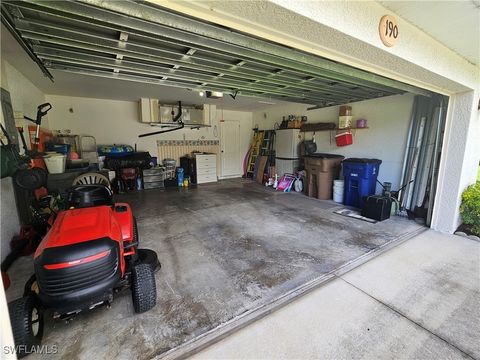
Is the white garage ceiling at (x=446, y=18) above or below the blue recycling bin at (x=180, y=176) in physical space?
above

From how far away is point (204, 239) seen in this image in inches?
122

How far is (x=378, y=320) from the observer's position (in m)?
1.70

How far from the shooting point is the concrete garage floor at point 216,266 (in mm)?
1549

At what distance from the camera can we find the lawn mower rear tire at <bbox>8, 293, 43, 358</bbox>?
1.32m

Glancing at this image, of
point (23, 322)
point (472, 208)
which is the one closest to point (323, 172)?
point (472, 208)

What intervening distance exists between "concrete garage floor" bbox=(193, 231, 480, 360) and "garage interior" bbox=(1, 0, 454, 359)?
0.17 m

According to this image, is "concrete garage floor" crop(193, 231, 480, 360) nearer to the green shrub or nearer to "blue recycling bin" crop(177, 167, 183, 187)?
the green shrub

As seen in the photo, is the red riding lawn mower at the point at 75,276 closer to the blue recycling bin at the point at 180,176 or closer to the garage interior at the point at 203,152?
the garage interior at the point at 203,152

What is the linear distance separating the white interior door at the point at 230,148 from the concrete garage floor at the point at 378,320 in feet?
20.7

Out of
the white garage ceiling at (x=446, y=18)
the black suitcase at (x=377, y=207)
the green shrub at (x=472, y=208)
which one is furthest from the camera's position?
the black suitcase at (x=377, y=207)

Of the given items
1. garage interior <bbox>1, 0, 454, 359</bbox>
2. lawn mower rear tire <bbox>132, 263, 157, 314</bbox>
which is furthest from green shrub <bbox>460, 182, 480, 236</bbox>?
lawn mower rear tire <bbox>132, 263, 157, 314</bbox>

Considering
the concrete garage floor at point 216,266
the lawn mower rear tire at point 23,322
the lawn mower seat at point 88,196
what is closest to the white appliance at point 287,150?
the concrete garage floor at point 216,266

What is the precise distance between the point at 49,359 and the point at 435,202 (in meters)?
4.89

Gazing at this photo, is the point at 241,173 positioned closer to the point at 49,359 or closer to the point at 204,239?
the point at 204,239
